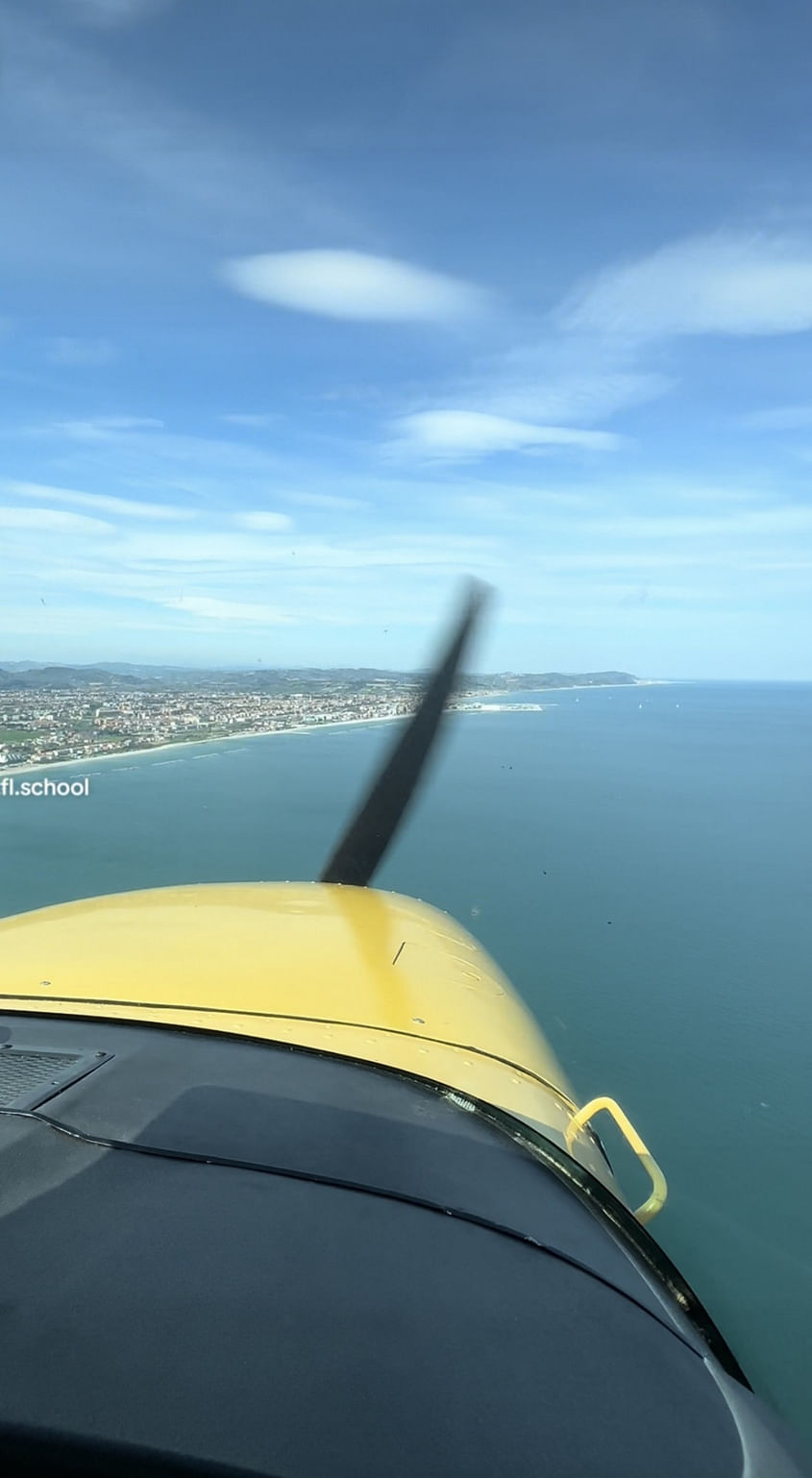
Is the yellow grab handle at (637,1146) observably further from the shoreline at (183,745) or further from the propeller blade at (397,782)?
the shoreline at (183,745)

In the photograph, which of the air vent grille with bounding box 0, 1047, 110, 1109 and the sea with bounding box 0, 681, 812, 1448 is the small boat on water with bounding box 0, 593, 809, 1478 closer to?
the air vent grille with bounding box 0, 1047, 110, 1109

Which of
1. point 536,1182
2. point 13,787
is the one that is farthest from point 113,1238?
point 13,787

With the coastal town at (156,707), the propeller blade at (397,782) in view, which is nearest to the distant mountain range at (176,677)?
the coastal town at (156,707)

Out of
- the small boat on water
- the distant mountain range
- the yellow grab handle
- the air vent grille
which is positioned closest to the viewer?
the small boat on water

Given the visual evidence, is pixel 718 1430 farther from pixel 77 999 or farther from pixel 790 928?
pixel 790 928

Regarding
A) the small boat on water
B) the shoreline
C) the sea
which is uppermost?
the small boat on water

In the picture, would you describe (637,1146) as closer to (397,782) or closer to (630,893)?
(397,782)

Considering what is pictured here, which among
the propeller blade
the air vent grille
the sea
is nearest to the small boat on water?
the air vent grille
